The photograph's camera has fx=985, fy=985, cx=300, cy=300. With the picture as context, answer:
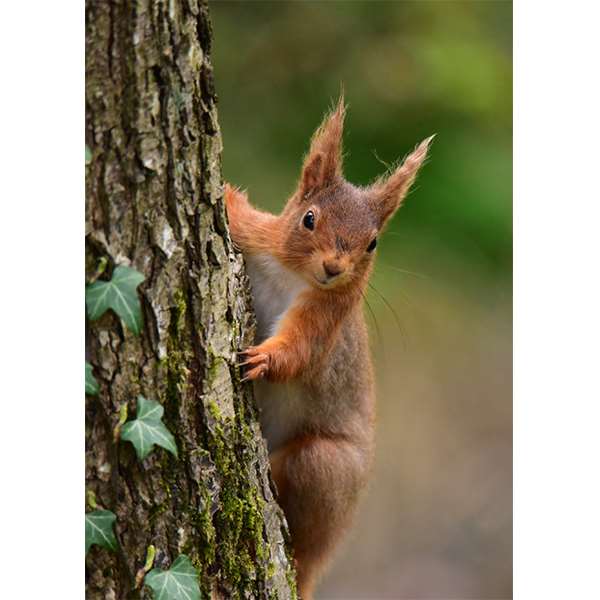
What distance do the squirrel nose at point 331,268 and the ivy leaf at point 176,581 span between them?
951mm

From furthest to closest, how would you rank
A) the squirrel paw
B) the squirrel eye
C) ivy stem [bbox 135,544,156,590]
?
the squirrel eye < the squirrel paw < ivy stem [bbox 135,544,156,590]

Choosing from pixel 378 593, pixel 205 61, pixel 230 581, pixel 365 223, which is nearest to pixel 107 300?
pixel 205 61

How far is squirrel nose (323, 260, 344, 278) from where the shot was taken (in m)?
2.93

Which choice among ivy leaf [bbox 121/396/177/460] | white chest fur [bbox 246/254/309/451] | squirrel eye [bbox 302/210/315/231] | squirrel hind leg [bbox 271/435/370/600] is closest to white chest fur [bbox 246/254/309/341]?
white chest fur [bbox 246/254/309/451]

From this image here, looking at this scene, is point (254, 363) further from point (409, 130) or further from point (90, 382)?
point (409, 130)

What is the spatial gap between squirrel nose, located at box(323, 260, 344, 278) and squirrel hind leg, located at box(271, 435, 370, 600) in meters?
0.60

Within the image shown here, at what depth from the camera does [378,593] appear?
642cm

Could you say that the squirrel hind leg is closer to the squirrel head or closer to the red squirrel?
the red squirrel

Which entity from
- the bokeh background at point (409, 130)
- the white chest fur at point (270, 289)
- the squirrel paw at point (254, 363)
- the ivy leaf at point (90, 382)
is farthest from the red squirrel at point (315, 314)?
the bokeh background at point (409, 130)

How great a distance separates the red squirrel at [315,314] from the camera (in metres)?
3.01

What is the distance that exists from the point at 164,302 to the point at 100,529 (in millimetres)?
554

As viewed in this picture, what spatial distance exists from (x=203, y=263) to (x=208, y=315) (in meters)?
0.13

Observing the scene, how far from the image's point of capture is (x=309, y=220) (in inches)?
120
